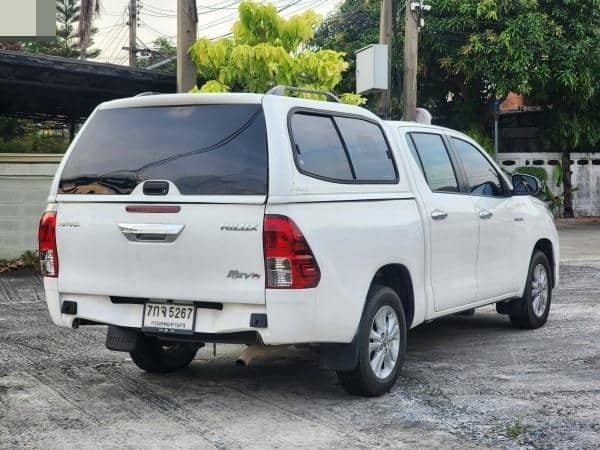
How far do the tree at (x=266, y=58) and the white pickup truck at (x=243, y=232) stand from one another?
8.49 m

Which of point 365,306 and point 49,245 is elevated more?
point 49,245

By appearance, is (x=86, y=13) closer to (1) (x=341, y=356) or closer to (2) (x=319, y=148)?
(2) (x=319, y=148)

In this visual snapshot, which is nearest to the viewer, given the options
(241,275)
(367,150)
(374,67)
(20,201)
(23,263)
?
(241,275)

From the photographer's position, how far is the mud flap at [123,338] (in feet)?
19.4

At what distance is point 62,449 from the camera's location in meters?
4.96

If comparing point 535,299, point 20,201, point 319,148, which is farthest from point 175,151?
point 20,201

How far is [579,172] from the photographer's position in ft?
88.5

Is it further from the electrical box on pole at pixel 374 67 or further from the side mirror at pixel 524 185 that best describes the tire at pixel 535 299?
the electrical box on pole at pixel 374 67

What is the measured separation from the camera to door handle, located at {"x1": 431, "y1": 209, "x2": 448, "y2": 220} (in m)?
6.86

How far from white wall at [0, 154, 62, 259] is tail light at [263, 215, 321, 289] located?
909 cm

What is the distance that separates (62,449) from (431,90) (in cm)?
2228

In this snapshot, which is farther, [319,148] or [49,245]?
[49,245]

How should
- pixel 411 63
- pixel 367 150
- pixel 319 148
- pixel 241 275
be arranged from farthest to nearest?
pixel 411 63, pixel 367 150, pixel 319 148, pixel 241 275

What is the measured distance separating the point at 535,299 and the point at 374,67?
24.9 ft
